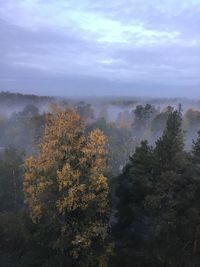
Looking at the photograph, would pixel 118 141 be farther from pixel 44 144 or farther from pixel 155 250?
pixel 44 144

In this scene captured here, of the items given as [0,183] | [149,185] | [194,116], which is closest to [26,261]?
[149,185]

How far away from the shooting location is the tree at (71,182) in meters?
26.9

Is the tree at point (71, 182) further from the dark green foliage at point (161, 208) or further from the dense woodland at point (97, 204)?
the dark green foliage at point (161, 208)

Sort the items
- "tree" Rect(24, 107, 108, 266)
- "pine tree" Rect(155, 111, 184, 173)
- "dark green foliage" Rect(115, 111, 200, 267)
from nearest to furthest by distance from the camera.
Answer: "tree" Rect(24, 107, 108, 266) → "dark green foliage" Rect(115, 111, 200, 267) → "pine tree" Rect(155, 111, 184, 173)

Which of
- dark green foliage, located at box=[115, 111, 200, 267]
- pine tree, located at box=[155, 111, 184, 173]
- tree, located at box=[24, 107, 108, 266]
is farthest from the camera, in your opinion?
pine tree, located at box=[155, 111, 184, 173]

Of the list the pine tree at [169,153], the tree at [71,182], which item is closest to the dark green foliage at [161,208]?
the pine tree at [169,153]

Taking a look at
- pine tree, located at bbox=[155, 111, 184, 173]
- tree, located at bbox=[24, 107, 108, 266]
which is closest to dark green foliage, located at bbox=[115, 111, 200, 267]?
pine tree, located at bbox=[155, 111, 184, 173]

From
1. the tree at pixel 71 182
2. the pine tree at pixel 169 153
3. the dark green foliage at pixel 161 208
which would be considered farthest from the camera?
the pine tree at pixel 169 153

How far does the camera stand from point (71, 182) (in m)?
26.6

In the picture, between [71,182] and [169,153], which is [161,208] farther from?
[71,182]

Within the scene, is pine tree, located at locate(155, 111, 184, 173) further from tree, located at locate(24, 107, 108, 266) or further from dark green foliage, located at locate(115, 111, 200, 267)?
tree, located at locate(24, 107, 108, 266)

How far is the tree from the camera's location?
26922mm

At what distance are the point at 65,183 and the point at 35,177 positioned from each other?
2.23 m

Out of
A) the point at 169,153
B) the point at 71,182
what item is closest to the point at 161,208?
the point at 169,153
